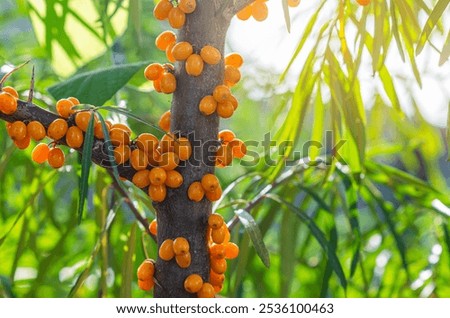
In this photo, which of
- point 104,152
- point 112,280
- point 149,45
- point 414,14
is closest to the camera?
point 104,152

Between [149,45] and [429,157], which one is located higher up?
[149,45]

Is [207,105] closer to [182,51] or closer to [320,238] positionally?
[182,51]

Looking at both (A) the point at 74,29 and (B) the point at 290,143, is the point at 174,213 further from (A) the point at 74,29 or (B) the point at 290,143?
(A) the point at 74,29

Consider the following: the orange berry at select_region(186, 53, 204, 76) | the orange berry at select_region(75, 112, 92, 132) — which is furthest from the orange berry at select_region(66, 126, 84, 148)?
the orange berry at select_region(186, 53, 204, 76)

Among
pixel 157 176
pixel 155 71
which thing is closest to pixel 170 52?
pixel 155 71

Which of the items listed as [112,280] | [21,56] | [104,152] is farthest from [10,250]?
[104,152]

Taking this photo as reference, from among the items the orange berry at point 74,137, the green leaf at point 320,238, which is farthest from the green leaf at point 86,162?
the green leaf at point 320,238

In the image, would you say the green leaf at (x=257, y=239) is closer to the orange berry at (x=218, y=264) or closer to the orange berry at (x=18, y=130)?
the orange berry at (x=218, y=264)
